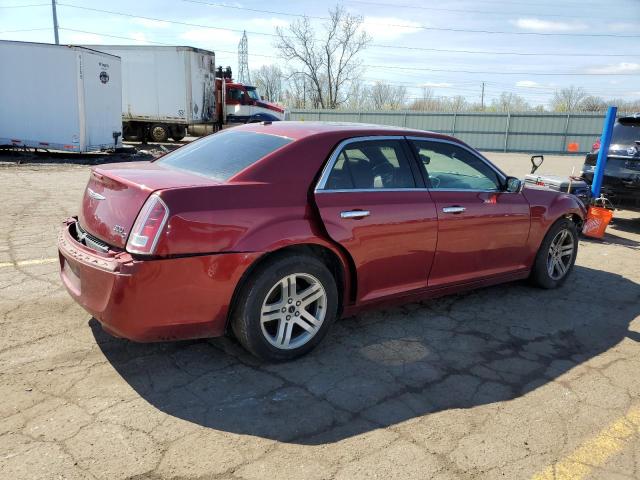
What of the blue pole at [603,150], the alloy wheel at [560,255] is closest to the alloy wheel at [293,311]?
the alloy wheel at [560,255]

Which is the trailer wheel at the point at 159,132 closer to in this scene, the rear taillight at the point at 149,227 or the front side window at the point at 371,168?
the front side window at the point at 371,168

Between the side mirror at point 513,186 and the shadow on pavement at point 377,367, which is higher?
the side mirror at point 513,186

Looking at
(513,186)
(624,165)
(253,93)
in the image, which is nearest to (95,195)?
(513,186)

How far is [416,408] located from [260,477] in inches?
42.5

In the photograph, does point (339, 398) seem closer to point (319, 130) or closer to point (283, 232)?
point (283, 232)

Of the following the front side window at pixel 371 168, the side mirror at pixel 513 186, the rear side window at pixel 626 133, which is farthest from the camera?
the rear side window at pixel 626 133

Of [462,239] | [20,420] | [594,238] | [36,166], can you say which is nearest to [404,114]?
[36,166]

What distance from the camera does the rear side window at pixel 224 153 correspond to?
3549mm

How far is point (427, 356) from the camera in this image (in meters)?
3.79

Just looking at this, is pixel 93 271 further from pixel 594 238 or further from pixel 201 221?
pixel 594 238

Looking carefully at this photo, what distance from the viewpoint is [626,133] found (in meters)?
8.28

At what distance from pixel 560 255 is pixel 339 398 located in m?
3.40

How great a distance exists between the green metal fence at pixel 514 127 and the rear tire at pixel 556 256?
2386 cm

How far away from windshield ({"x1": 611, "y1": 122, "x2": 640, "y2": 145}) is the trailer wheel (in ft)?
59.6
